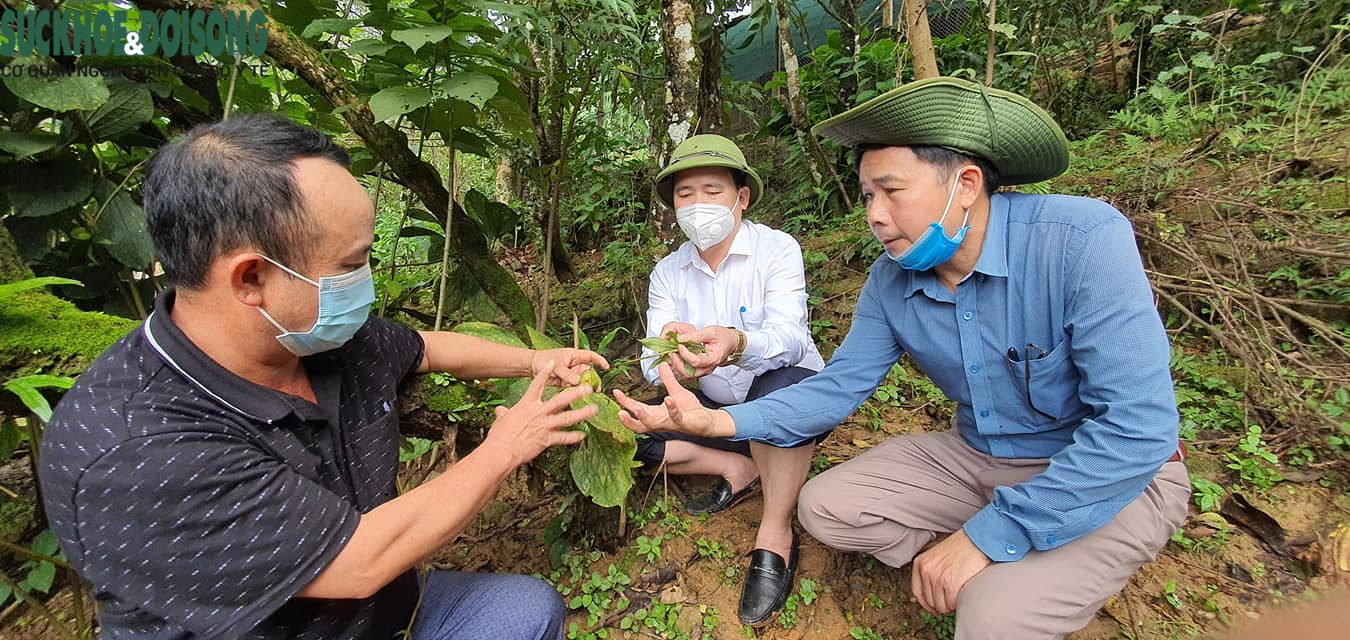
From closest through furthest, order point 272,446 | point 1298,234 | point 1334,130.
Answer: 1. point 272,446
2. point 1298,234
3. point 1334,130

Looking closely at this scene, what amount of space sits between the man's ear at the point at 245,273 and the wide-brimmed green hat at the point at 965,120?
1.67 metres

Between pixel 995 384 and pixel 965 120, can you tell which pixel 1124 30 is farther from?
pixel 995 384

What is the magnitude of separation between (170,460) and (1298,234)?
15.8ft

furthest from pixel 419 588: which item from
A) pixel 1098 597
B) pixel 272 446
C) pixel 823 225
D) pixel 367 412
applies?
pixel 823 225

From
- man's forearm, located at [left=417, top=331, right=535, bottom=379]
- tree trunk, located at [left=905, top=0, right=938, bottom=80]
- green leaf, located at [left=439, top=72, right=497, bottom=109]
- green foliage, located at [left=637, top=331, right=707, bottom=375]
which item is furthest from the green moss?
tree trunk, located at [left=905, top=0, right=938, bottom=80]

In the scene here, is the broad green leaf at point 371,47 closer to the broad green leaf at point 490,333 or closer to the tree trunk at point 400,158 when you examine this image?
the tree trunk at point 400,158

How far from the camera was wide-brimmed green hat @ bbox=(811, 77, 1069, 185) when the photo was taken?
180 cm

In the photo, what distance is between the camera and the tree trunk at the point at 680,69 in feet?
11.2

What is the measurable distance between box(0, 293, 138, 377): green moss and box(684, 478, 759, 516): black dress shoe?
2.24 m

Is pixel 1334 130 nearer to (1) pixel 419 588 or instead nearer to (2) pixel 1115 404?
(2) pixel 1115 404

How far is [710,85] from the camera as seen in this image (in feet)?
12.5

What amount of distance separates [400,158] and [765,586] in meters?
2.29

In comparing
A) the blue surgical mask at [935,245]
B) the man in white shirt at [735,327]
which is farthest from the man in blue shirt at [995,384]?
the man in white shirt at [735,327]

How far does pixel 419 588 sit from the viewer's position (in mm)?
1890
